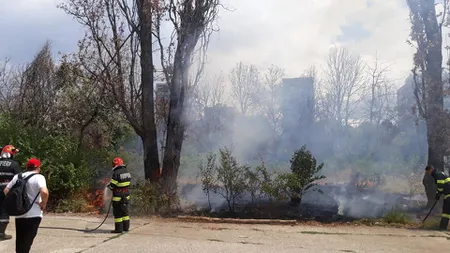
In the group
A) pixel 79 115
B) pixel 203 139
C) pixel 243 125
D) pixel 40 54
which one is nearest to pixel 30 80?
pixel 40 54

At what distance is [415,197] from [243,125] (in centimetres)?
1218

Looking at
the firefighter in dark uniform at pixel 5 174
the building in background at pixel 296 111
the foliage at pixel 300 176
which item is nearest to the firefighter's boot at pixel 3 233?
the firefighter in dark uniform at pixel 5 174

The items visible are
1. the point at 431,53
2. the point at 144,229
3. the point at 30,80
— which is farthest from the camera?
the point at 30,80

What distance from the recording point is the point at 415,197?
40.3 feet

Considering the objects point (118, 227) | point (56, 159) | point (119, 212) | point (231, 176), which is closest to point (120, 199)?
point (119, 212)

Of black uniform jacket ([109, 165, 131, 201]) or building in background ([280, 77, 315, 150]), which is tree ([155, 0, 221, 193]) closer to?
black uniform jacket ([109, 165, 131, 201])

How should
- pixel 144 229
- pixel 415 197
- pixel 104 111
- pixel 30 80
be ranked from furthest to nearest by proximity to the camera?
1. pixel 30 80
2. pixel 104 111
3. pixel 415 197
4. pixel 144 229

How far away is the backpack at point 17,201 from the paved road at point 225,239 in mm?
1623

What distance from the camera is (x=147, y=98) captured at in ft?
38.4

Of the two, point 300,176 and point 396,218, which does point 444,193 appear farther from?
point 300,176

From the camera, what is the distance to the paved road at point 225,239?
21.4ft

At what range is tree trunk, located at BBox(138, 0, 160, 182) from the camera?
11.6m

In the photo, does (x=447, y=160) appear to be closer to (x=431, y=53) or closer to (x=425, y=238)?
(x=431, y=53)

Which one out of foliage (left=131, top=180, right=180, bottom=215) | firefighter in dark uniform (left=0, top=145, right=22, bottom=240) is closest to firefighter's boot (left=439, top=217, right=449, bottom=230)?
foliage (left=131, top=180, right=180, bottom=215)
